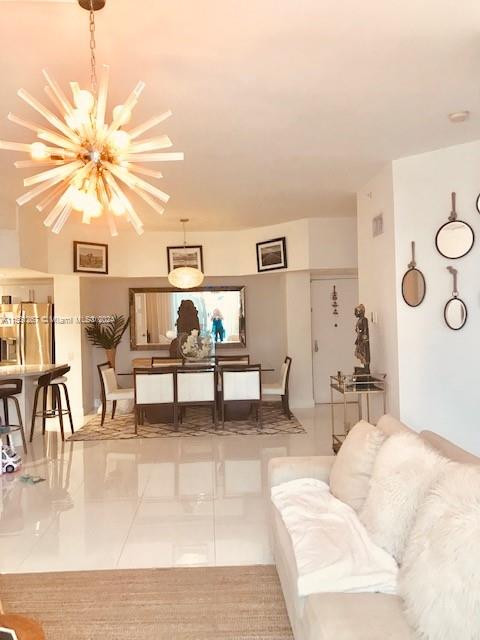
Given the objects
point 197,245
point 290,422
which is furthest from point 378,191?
point 197,245

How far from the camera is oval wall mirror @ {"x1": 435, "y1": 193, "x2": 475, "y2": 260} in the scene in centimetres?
460

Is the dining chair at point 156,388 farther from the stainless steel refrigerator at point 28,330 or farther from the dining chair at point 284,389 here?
the stainless steel refrigerator at point 28,330

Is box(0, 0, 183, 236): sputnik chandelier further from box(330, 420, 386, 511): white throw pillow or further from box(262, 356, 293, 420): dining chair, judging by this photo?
box(262, 356, 293, 420): dining chair

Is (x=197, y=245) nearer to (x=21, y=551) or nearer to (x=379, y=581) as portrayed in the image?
(x=21, y=551)

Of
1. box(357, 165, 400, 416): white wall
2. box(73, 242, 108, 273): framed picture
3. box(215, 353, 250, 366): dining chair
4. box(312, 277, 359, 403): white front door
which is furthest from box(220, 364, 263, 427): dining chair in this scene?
box(73, 242, 108, 273): framed picture

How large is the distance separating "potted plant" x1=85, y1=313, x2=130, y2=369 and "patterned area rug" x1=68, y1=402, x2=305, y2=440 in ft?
3.95

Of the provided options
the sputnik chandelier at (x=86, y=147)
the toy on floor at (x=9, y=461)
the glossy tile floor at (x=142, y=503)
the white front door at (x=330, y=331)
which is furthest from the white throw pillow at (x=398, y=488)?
the white front door at (x=330, y=331)

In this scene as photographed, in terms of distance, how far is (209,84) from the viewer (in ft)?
11.0

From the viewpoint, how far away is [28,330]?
8383 mm

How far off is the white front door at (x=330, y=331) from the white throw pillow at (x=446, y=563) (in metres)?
7.13

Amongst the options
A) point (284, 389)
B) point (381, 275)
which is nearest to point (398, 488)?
point (381, 275)

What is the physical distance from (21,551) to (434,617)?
2.73 meters

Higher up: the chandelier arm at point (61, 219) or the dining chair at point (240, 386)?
the chandelier arm at point (61, 219)

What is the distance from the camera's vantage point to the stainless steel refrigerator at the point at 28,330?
8359 millimetres
